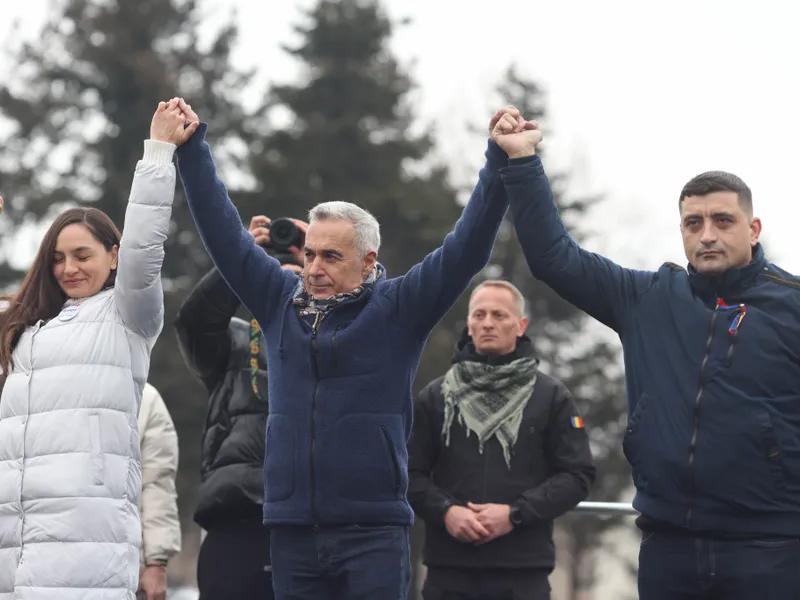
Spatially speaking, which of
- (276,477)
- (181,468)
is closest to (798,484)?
(276,477)

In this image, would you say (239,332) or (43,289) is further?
(239,332)

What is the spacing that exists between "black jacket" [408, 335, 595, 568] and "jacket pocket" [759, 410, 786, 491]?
188 cm

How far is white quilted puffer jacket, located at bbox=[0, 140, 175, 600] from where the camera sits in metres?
4.48

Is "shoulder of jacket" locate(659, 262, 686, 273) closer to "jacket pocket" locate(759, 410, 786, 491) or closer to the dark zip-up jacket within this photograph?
the dark zip-up jacket

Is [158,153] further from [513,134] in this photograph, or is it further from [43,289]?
[513,134]

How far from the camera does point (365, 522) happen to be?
14.5 ft

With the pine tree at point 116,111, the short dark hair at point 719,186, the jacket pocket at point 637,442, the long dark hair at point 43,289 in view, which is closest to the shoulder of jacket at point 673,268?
the short dark hair at point 719,186

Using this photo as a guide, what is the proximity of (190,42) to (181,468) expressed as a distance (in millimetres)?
10773

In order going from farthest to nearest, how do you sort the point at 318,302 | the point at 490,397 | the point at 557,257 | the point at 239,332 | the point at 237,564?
the point at 490,397
the point at 239,332
the point at 237,564
the point at 318,302
the point at 557,257

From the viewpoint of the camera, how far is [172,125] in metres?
4.77

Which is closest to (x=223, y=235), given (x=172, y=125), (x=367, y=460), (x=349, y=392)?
(x=172, y=125)

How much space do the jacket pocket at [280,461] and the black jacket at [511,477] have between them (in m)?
1.56

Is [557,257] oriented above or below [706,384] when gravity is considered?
above

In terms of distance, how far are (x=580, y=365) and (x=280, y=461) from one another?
2578 cm
